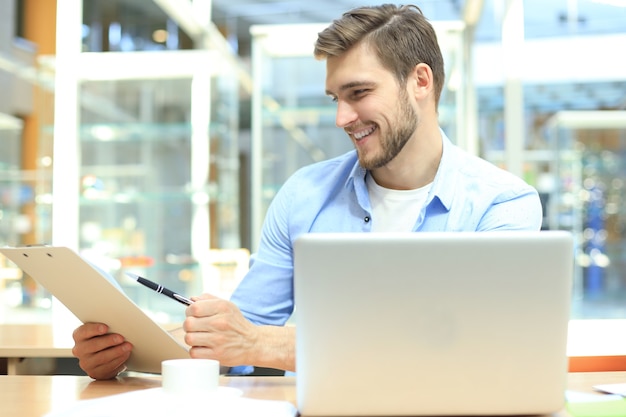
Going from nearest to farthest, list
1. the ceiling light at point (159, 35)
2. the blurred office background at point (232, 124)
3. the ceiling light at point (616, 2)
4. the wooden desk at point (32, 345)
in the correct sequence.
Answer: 1. the wooden desk at point (32, 345)
2. the blurred office background at point (232, 124)
3. the ceiling light at point (616, 2)
4. the ceiling light at point (159, 35)

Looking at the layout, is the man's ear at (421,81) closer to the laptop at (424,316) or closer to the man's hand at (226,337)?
the man's hand at (226,337)

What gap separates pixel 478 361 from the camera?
0.87 meters

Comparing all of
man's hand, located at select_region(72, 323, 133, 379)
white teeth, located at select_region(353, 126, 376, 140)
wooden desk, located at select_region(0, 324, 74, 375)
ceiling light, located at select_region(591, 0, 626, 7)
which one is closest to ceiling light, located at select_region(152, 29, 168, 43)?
ceiling light, located at select_region(591, 0, 626, 7)

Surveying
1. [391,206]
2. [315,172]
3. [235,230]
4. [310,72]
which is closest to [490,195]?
[391,206]

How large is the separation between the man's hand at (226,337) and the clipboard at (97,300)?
2.4 inches

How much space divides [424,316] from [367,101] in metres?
0.96

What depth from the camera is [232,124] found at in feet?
12.5

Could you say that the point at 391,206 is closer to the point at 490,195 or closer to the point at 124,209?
the point at 490,195

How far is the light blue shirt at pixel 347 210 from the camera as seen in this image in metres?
1.65

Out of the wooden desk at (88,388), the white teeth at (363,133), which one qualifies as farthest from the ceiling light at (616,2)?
the wooden desk at (88,388)

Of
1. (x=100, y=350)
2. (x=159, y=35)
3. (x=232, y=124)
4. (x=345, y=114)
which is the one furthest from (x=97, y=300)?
(x=159, y=35)

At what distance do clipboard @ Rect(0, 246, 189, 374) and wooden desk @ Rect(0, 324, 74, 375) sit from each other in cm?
43

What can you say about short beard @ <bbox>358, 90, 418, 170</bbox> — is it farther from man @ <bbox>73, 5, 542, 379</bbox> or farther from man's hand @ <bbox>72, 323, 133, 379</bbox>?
man's hand @ <bbox>72, 323, 133, 379</bbox>

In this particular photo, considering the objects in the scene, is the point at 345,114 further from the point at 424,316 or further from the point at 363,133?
the point at 424,316
